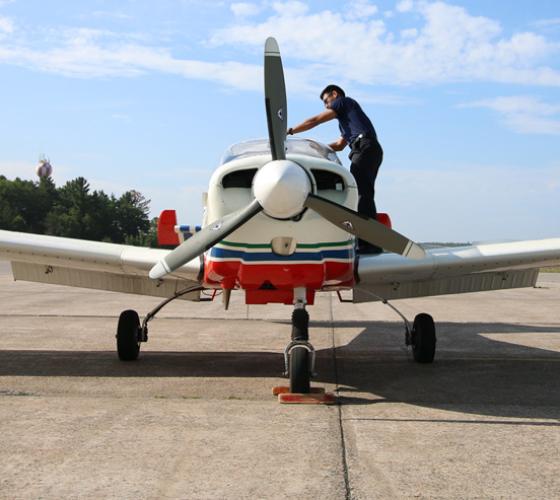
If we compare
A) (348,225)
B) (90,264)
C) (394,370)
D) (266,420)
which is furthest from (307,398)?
(90,264)

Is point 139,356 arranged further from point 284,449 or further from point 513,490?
point 513,490

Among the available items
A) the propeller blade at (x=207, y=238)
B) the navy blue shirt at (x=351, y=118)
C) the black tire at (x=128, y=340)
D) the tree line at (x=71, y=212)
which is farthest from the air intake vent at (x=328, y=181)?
the tree line at (x=71, y=212)

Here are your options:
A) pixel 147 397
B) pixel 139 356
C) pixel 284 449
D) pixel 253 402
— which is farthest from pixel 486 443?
pixel 139 356

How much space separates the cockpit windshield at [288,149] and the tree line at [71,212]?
333 feet

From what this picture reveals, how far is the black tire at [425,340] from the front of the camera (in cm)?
898

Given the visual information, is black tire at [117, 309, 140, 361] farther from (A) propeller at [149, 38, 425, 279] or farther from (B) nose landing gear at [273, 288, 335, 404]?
(B) nose landing gear at [273, 288, 335, 404]

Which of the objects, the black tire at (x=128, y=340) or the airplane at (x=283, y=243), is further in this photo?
the black tire at (x=128, y=340)

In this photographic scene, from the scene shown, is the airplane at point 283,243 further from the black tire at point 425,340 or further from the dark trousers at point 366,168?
the dark trousers at point 366,168

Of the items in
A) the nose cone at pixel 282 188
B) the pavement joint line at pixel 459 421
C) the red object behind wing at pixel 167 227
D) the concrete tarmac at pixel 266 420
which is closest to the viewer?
the concrete tarmac at pixel 266 420

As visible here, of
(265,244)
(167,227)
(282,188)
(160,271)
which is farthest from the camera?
(167,227)

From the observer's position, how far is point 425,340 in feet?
29.5

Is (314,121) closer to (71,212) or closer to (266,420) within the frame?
(266,420)

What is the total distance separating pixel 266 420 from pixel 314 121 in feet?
13.1

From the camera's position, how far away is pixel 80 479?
4.09 meters
